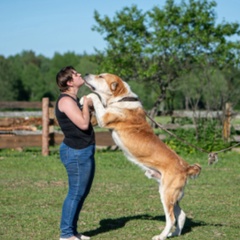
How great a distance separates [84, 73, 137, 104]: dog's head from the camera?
722 cm

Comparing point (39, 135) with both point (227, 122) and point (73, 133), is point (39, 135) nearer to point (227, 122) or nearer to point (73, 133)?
point (227, 122)

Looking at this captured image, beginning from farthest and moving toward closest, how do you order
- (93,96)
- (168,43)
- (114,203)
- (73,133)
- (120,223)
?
(168,43) < (114,203) < (120,223) < (93,96) < (73,133)

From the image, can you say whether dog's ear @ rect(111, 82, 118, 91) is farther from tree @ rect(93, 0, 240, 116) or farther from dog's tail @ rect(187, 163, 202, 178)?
tree @ rect(93, 0, 240, 116)

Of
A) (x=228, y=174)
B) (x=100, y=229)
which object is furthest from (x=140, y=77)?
(x=100, y=229)

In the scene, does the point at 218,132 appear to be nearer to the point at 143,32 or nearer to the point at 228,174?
the point at 228,174

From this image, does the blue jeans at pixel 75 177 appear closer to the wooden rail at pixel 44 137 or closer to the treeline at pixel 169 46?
the wooden rail at pixel 44 137

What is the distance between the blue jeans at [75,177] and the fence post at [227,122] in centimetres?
1246

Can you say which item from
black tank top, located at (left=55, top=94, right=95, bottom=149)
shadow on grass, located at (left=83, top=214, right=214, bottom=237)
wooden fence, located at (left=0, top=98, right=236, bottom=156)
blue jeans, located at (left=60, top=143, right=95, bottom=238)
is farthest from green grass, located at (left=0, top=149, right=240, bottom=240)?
wooden fence, located at (left=0, top=98, right=236, bottom=156)

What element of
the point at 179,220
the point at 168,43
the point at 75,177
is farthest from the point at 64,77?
the point at 168,43

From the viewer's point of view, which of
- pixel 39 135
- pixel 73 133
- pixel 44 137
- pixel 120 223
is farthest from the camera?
pixel 39 135

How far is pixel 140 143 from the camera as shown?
6.96m

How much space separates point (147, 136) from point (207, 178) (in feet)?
19.4

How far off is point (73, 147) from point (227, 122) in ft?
42.6

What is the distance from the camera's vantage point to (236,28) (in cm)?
2580
